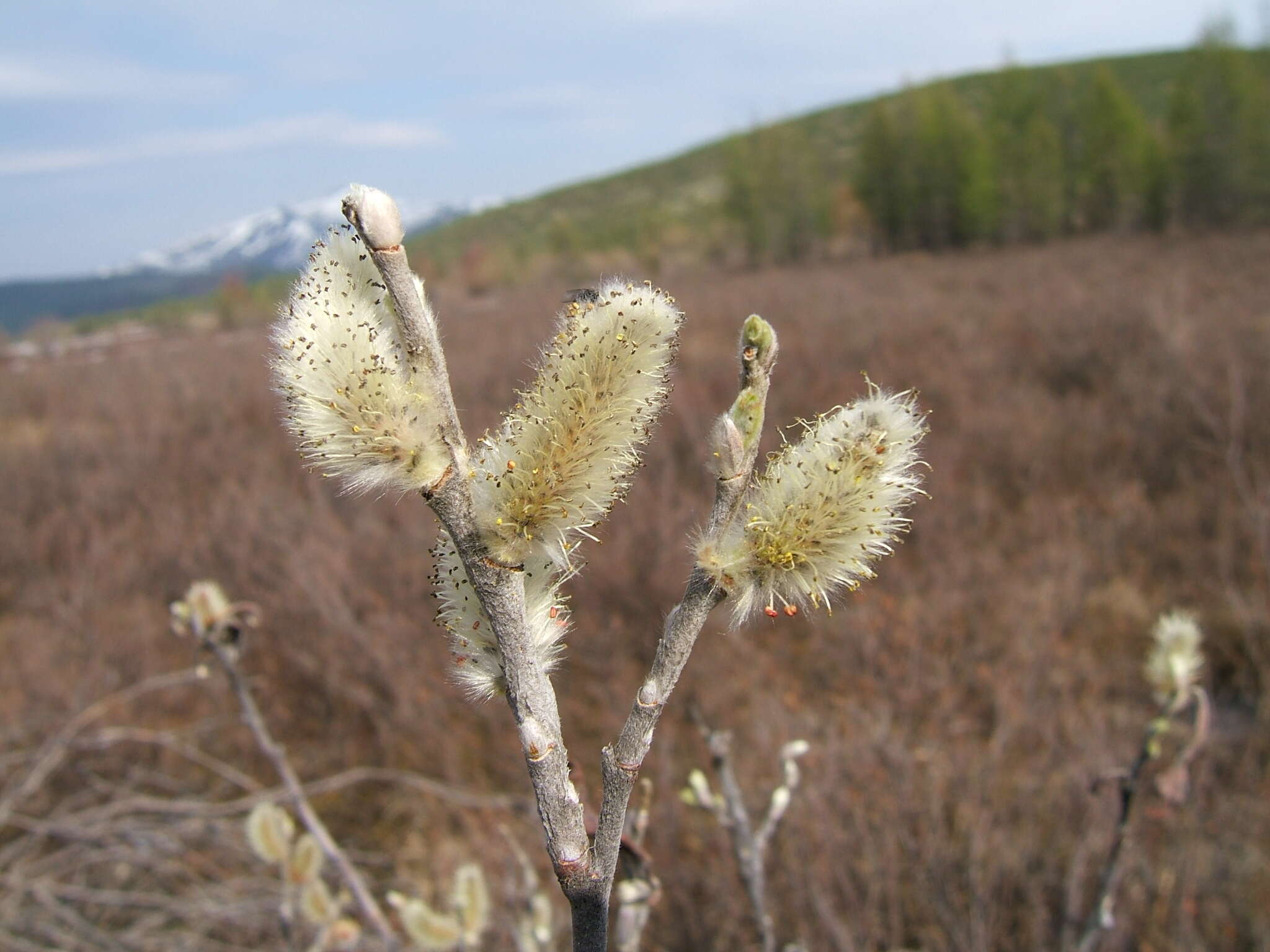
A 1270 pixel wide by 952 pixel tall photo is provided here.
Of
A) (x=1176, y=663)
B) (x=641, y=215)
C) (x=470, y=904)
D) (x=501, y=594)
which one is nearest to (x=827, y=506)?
(x=501, y=594)

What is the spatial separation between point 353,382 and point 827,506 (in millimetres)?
349

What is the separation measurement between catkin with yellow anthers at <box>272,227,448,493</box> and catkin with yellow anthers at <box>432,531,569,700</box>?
0.09 m

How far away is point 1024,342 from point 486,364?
7176 millimetres

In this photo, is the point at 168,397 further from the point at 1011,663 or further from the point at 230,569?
the point at 1011,663

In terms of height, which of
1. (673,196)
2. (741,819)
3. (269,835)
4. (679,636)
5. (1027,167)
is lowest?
(269,835)

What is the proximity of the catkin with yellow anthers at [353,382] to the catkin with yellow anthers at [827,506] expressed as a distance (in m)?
0.23

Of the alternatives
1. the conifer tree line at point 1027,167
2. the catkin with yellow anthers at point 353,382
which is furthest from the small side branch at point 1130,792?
the conifer tree line at point 1027,167

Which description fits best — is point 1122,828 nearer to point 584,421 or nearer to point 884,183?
point 584,421

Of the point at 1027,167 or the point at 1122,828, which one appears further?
the point at 1027,167

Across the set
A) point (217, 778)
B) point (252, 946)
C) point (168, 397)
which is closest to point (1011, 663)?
point (252, 946)

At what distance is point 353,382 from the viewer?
0.55 metres

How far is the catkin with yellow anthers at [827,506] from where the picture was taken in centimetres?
58

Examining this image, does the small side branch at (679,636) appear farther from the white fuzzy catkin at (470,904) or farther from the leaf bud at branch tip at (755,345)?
the white fuzzy catkin at (470,904)

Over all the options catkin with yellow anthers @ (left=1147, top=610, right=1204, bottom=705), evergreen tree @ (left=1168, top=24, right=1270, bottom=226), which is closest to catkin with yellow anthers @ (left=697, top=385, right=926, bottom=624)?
catkin with yellow anthers @ (left=1147, top=610, right=1204, bottom=705)
